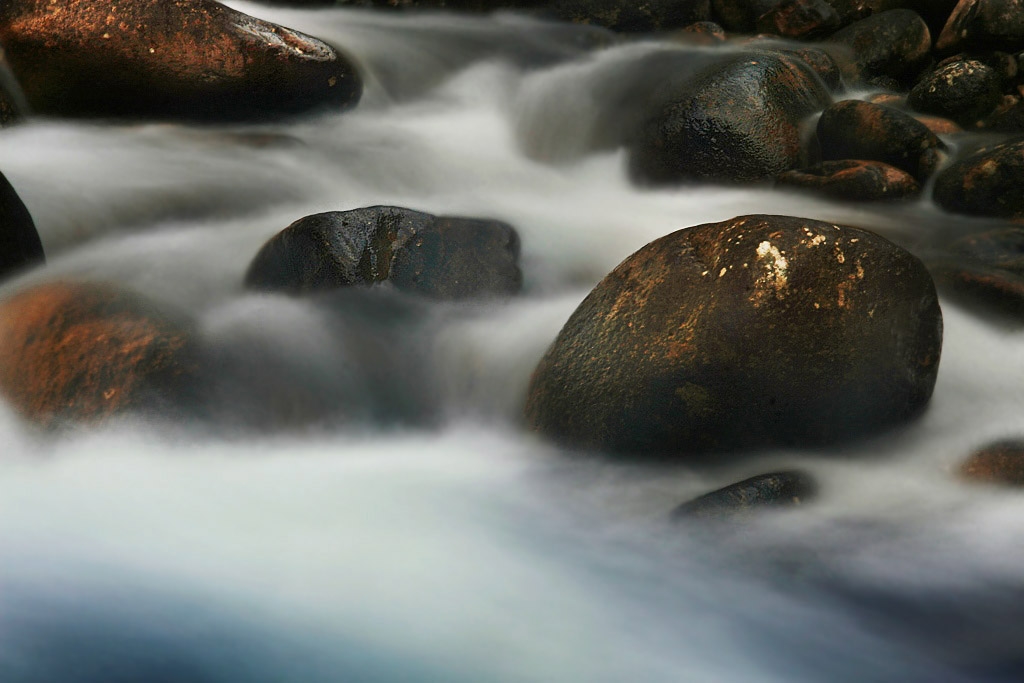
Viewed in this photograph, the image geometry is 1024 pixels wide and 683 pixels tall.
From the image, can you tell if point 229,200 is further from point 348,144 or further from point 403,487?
point 403,487

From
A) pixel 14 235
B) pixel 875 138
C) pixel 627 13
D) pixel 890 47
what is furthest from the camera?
pixel 627 13

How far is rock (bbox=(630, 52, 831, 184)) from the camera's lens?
19.2 ft

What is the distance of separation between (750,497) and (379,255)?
1932mm

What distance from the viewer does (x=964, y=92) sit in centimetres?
725

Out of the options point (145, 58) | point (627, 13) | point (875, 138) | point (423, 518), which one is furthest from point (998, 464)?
point (627, 13)

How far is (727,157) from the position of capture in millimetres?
5887

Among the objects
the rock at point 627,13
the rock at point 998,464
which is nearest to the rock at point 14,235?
the rock at point 998,464

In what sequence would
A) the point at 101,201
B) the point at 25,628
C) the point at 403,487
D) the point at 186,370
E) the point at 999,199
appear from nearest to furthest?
the point at 25,628, the point at 403,487, the point at 186,370, the point at 101,201, the point at 999,199

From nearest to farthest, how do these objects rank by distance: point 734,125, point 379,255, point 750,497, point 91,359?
point 750,497, point 91,359, point 379,255, point 734,125

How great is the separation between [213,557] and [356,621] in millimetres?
558

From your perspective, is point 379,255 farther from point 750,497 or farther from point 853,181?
point 853,181

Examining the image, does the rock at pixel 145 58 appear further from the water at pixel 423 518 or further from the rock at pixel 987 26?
the rock at pixel 987 26

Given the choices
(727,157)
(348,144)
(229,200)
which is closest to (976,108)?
(727,157)

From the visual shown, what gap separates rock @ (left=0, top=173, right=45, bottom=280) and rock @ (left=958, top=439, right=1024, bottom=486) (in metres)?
3.84
